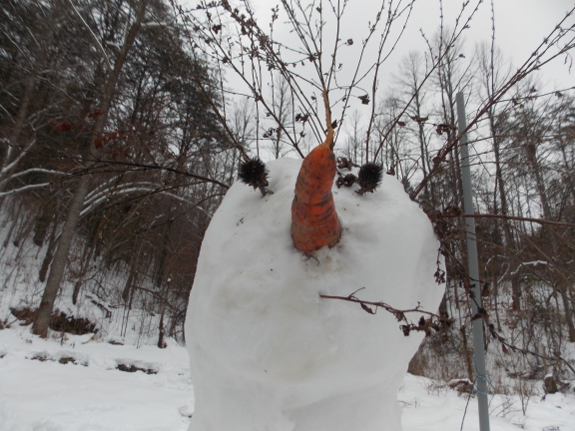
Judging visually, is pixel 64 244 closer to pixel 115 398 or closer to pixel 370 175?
pixel 115 398

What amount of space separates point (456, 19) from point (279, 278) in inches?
60.4

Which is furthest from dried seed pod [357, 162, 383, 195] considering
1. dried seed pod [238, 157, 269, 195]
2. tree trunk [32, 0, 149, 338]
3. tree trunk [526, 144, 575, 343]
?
tree trunk [32, 0, 149, 338]

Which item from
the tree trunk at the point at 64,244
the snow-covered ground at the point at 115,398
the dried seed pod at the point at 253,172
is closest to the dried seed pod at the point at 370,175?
the dried seed pod at the point at 253,172

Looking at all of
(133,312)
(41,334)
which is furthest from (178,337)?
(41,334)

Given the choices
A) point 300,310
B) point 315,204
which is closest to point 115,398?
point 300,310

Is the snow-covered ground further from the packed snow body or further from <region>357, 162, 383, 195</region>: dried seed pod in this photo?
<region>357, 162, 383, 195</region>: dried seed pod

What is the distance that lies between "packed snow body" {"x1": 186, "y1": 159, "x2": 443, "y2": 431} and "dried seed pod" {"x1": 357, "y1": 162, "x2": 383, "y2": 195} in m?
0.09

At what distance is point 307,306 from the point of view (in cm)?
105

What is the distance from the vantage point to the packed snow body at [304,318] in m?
1.05

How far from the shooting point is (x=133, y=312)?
9.61m

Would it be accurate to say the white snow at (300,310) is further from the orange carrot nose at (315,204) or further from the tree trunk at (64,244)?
the tree trunk at (64,244)

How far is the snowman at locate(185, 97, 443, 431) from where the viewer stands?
1041 mm

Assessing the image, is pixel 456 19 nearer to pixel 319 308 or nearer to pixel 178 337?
pixel 319 308

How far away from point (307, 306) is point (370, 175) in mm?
519
